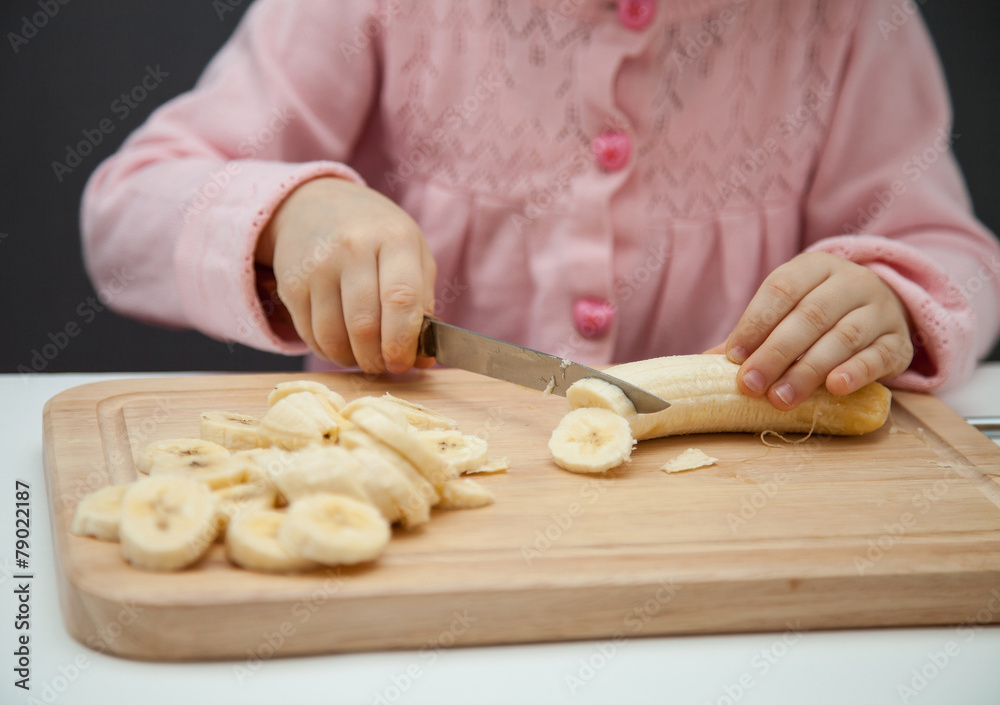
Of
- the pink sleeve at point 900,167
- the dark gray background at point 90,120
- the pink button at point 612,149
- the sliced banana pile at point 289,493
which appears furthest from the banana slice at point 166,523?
the dark gray background at point 90,120

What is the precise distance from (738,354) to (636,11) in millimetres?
525

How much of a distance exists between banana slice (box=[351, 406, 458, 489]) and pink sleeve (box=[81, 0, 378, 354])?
45 cm

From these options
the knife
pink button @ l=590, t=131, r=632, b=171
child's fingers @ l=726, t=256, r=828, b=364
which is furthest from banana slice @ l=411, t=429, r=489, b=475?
pink button @ l=590, t=131, r=632, b=171

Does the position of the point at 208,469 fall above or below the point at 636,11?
below

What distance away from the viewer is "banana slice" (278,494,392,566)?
0.71 metres

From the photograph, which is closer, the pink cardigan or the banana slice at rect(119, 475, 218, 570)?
the banana slice at rect(119, 475, 218, 570)

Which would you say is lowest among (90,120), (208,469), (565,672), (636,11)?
(565,672)

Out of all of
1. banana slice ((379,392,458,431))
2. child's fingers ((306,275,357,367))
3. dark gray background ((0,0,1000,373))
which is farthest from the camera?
dark gray background ((0,0,1000,373))

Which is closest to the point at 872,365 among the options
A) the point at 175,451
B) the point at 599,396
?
the point at 599,396

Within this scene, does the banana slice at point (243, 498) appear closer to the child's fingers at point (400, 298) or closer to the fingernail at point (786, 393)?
the child's fingers at point (400, 298)

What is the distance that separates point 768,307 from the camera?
42.5 inches

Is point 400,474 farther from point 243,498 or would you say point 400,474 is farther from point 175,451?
point 175,451

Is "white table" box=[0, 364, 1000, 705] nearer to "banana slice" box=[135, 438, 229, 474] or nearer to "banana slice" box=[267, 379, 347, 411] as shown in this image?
"banana slice" box=[135, 438, 229, 474]

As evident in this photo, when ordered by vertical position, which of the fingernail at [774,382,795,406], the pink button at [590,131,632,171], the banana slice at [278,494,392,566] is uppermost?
the pink button at [590,131,632,171]
